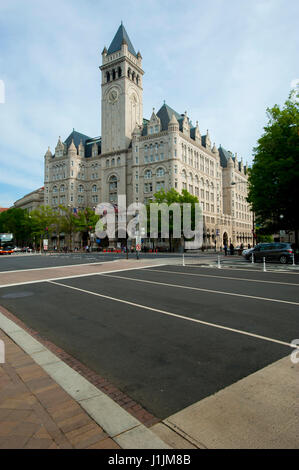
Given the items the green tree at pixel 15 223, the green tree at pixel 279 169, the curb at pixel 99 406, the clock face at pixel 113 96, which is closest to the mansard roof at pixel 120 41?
the clock face at pixel 113 96

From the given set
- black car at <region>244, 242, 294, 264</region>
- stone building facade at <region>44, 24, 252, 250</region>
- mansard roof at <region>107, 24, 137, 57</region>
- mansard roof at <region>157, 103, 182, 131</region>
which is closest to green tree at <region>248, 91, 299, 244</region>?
black car at <region>244, 242, 294, 264</region>

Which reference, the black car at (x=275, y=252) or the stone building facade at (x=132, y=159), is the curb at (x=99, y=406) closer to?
the black car at (x=275, y=252)

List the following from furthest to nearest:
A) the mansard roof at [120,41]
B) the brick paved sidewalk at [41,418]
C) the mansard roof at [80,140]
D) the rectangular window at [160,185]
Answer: the mansard roof at [80,140] < the mansard roof at [120,41] < the rectangular window at [160,185] < the brick paved sidewalk at [41,418]

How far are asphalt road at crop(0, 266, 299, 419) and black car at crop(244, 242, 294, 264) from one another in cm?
1228

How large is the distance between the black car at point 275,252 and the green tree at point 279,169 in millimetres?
5767

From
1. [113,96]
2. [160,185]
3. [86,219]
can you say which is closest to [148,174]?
[160,185]

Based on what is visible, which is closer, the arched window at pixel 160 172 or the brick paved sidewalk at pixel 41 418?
the brick paved sidewalk at pixel 41 418


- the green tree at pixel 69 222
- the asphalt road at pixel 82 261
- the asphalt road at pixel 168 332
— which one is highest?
the green tree at pixel 69 222

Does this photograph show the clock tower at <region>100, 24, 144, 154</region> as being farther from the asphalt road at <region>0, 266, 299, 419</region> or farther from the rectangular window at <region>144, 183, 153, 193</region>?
the asphalt road at <region>0, 266, 299, 419</region>

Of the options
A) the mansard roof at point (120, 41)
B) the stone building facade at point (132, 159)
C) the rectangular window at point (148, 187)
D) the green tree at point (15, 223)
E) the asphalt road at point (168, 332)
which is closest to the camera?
the asphalt road at point (168, 332)

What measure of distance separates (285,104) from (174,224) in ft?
89.2

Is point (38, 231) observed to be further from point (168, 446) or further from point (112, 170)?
point (168, 446)

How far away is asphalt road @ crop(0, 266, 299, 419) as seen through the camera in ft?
11.0

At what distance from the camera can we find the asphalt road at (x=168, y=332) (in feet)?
11.0
